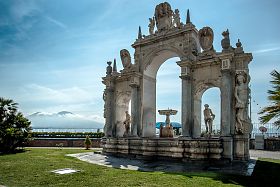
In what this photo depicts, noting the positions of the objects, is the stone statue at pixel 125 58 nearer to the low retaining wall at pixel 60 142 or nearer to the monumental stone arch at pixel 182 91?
the monumental stone arch at pixel 182 91

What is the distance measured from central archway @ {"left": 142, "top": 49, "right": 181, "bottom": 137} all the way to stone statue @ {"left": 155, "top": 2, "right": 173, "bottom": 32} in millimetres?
1842

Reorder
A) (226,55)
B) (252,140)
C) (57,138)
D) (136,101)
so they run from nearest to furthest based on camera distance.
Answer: (226,55) < (136,101) < (252,140) < (57,138)

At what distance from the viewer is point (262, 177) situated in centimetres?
976

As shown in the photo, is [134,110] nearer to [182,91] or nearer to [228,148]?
[182,91]

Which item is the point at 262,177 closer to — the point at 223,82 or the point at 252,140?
the point at 223,82

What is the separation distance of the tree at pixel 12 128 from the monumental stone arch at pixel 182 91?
6.90 m

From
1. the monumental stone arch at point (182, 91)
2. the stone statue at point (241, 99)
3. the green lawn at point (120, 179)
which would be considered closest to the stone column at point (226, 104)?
the monumental stone arch at point (182, 91)

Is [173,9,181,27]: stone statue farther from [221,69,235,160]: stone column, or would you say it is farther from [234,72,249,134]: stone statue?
[234,72,249,134]: stone statue

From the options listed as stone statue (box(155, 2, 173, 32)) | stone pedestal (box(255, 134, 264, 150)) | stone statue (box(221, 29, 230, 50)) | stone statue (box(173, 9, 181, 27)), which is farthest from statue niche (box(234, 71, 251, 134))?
stone pedestal (box(255, 134, 264, 150))

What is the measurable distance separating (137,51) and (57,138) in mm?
18649

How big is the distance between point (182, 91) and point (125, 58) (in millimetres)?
6392

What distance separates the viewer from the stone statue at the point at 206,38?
16.3 metres

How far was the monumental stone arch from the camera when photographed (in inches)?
575

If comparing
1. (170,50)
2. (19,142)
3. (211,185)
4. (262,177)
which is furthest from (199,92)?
(19,142)
